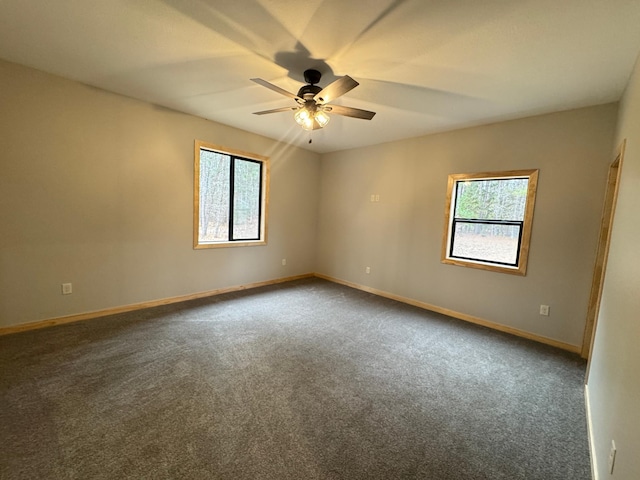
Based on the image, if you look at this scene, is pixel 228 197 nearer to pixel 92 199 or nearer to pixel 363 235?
pixel 92 199

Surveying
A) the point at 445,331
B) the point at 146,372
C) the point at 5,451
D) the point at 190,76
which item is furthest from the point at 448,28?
the point at 5,451

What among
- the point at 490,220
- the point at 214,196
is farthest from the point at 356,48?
the point at 214,196

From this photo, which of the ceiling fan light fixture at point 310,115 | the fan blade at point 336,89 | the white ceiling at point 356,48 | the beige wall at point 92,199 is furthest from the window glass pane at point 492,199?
the beige wall at point 92,199

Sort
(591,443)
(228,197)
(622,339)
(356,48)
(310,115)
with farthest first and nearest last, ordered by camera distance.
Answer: (228,197) → (310,115) → (356,48) → (591,443) → (622,339)

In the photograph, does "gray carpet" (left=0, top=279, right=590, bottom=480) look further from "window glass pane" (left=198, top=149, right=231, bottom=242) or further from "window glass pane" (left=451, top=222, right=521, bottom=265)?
"window glass pane" (left=198, top=149, right=231, bottom=242)

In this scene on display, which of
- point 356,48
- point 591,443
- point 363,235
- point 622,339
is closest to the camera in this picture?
point 622,339

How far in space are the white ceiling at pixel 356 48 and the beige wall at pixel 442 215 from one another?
1.37 feet

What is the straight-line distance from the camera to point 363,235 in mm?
5070

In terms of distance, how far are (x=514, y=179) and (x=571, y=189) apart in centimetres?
58

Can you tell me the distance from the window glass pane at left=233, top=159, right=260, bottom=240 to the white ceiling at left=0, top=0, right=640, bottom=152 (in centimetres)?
151

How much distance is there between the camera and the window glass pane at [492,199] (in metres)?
3.42

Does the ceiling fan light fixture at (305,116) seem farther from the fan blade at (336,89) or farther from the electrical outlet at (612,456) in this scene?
the electrical outlet at (612,456)

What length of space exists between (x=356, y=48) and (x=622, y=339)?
251 centimetres

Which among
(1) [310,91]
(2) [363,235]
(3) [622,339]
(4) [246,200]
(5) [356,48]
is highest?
(5) [356,48]
